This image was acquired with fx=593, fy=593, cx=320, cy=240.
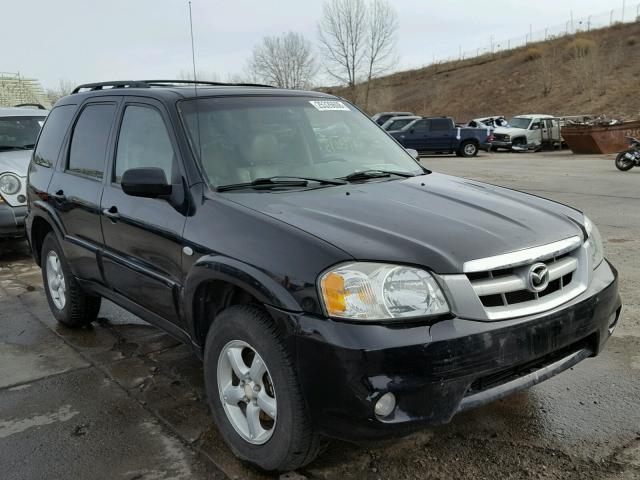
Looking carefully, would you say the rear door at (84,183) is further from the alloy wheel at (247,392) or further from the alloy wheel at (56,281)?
the alloy wheel at (247,392)

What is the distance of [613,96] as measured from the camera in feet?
135

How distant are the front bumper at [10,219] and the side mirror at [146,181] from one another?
15.8 feet

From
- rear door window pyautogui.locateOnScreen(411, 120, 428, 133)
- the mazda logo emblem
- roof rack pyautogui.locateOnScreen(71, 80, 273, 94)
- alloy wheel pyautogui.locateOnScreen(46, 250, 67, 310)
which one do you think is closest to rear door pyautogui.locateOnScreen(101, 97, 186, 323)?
roof rack pyautogui.locateOnScreen(71, 80, 273, 94)

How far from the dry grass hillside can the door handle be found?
3913 cm

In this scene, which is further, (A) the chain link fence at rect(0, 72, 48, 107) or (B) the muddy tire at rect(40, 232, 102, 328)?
(A) the chain link fence at rect(0, 72, 48, 107)

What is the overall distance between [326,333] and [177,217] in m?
1.17

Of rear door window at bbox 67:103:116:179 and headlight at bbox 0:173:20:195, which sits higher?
rear door window at bbox 67:103:116:179

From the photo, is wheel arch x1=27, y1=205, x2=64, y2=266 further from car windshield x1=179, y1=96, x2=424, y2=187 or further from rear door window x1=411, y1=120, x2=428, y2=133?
rear door window x1=411, y1=120, x2=428, y2=133

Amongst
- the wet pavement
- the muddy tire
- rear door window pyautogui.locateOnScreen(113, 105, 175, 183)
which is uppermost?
rear door window pyautogui.locateOnScreen(113, 105, 175, 183)

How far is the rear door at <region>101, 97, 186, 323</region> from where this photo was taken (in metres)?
3.05

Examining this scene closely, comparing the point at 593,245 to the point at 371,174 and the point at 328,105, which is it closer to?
the point at 371,174

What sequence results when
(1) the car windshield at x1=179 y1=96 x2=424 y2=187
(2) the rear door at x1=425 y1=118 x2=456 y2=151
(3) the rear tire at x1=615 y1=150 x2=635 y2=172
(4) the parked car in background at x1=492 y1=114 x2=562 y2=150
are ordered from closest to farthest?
(1) the car windshield at x1=179 y1=96 x2=424 y2=187, (3) the rear tire at x1=615 y1=150 x2=635 y2=172, (2) the rear door at x1=425 y1=118 x2=456 y2=151, (4) the parked car in background at x1=492 y1=114 x2=562 y2=150

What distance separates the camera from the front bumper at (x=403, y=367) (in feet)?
7.14

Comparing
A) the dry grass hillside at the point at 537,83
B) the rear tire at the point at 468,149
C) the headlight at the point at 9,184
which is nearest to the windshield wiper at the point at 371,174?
the headlight at the point at 9,184
